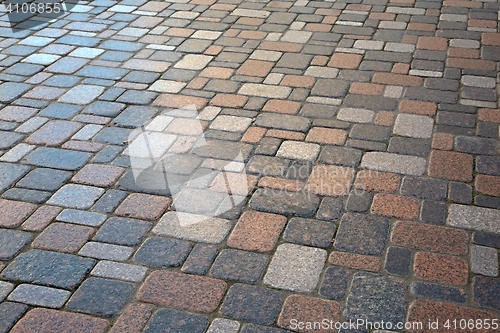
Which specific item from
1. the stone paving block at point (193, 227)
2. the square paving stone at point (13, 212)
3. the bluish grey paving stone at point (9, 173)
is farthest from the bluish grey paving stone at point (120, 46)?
the stone paving block at point (193, 227)

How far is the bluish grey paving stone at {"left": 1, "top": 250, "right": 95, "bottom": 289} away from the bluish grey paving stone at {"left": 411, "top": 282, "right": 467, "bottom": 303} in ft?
4.80

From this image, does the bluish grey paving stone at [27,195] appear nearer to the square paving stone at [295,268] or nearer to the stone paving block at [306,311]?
the square paving stone at [295,268]

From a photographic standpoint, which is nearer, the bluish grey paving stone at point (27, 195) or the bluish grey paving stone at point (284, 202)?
the bluish grey paving stone at point (284, 202)

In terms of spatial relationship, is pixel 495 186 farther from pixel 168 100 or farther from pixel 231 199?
pixel 168 100

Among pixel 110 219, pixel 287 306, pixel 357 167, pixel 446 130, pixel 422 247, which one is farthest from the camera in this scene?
pixel 446 130

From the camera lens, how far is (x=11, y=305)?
103 inches

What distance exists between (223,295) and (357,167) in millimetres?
1265

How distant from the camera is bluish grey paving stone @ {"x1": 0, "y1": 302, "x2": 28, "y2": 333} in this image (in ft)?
8.29

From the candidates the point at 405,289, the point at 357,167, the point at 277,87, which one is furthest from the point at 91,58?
the point at 405,289

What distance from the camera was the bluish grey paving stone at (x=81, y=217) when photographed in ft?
10.3

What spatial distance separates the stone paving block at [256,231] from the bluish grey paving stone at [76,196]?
82 centimetres

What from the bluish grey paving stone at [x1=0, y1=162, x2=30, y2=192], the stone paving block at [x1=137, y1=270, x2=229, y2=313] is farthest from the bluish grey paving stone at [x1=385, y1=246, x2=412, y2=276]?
the bluish grey paving stone at [x1=0, y1=162, x2=30, y2=192]

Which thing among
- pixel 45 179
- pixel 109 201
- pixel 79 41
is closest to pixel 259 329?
pixel 109 201

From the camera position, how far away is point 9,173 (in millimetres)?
3553
